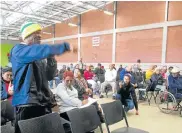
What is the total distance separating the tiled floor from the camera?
3.26 meters

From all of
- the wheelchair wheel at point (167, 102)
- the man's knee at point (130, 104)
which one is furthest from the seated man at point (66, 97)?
the wheelchair wheel at point (167, 102)

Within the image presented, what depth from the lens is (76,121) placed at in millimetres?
1824

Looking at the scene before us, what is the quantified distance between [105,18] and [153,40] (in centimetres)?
300

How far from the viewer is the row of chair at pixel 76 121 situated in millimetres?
1411

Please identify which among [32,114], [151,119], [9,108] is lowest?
[151,119]

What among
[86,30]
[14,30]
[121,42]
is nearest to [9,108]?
[121,42]

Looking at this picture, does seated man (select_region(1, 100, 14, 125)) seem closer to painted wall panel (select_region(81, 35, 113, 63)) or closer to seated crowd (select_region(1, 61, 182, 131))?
seated crowd (select_region(1, 61, 182, 131))

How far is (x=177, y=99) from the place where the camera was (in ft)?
12.9

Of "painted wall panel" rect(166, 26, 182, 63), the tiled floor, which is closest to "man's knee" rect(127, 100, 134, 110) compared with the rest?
the tiled floor

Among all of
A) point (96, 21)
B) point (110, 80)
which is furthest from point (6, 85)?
point (96, 21)

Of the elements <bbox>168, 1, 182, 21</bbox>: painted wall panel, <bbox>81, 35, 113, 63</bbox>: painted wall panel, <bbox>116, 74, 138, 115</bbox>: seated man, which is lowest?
<bbox>116, 74, 138, 115</bbox>: seated man

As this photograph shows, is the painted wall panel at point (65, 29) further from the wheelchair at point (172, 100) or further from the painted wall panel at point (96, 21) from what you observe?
the wheelchair at point (172, 100)

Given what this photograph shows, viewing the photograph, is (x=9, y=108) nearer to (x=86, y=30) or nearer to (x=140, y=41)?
(x=140, y=41)

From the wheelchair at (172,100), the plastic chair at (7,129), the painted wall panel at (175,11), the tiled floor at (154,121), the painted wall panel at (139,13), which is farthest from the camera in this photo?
the painted wall panel at (139,13)
